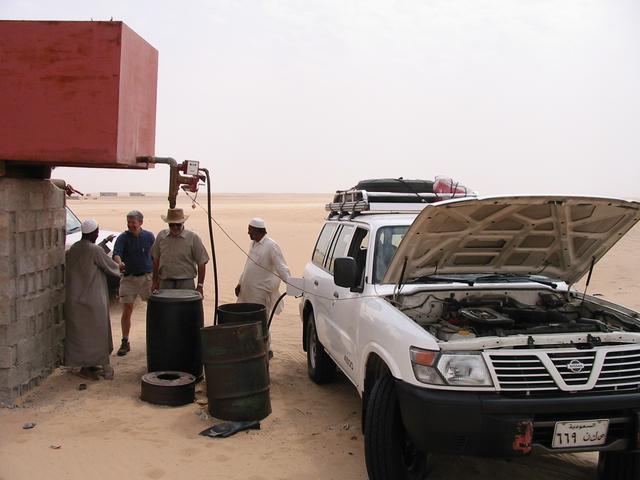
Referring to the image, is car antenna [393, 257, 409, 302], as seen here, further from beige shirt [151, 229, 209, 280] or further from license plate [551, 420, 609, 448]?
beige shirt [151, 229, 209, 280]

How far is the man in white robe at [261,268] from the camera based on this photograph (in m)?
7.83

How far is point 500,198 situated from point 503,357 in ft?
3.68

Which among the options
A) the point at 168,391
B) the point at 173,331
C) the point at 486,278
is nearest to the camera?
the point at 486,278

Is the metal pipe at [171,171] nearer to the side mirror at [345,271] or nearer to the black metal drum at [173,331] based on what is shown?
the black metal drum at [173,331]

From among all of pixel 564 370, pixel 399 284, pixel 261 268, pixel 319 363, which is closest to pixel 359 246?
pixel 399 284

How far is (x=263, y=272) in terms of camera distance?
7.92m

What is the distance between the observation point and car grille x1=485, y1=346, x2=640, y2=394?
3.84 meters

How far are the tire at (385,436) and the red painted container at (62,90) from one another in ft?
10.6

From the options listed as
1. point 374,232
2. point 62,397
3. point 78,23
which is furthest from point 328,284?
point 78,23

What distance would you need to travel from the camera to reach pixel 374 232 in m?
5.69

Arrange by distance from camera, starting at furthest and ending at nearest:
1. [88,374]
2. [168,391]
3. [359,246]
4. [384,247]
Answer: [88,374]
[168,391]
[359,246]
[384,247]

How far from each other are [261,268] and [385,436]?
406 centimetres

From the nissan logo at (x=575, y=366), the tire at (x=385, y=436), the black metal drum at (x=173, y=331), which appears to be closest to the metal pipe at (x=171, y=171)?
the black metal drum at (x=173, y=331)

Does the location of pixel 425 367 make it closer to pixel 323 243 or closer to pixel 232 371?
pixel 232 371
